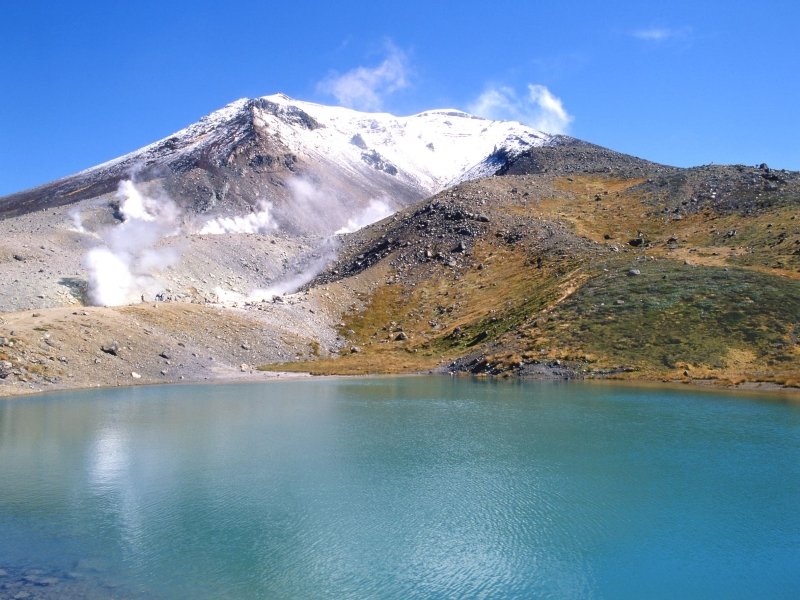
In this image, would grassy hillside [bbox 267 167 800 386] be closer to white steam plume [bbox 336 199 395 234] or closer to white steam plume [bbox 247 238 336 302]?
white steam plume [bbox 247 238 336 302]

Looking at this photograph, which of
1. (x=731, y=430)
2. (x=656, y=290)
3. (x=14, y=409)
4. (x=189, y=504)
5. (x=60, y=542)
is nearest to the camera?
(x=60, y=542)

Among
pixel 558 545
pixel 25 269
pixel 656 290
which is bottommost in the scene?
pixel 558 545

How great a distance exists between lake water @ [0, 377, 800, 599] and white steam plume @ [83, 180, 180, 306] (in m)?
49.5

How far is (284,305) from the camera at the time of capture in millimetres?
89188

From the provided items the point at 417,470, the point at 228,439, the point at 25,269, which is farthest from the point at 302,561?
the point at 25,269

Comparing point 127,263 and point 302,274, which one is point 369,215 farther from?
point 127,263

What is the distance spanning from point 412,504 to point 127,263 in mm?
88349

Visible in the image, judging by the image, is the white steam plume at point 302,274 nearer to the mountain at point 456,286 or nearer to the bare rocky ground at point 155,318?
the mountain at point 456,286

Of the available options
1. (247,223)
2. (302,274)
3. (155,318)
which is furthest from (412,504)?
(247,223)

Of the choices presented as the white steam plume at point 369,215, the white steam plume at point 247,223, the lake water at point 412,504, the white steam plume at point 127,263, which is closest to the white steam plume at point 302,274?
the white steam plume at point 127,263

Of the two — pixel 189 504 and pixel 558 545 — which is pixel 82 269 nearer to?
pixel 189 504

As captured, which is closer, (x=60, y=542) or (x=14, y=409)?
(x=60, y=542)

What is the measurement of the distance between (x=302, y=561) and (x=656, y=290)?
56.9m

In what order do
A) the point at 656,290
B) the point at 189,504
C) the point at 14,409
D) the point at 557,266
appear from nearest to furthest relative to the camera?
the point at 189,504, the point at 14,409, the point at 656,290, the point at 557,266
